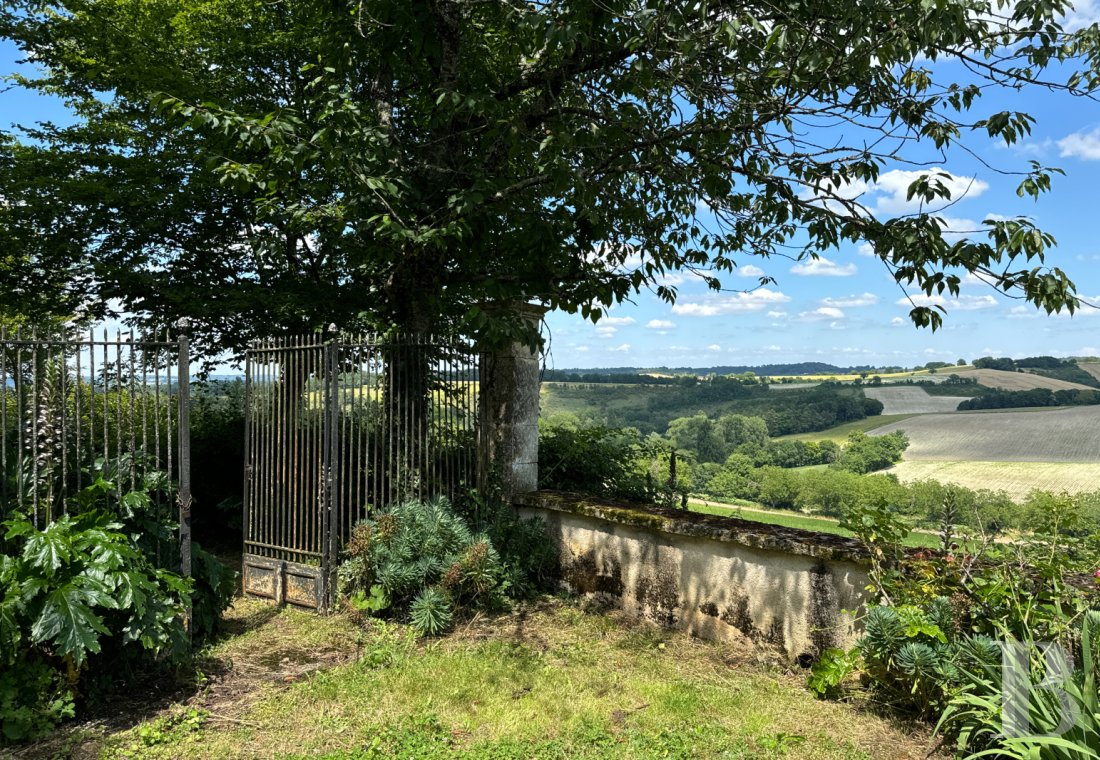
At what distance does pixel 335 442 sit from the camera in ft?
20.9

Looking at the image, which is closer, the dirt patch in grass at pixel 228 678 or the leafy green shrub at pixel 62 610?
the leafy green shrub at pixel 62 610

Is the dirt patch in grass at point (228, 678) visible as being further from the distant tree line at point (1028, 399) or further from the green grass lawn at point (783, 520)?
the distant tree line at point (1028, 399)

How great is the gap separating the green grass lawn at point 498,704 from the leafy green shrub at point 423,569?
0.26 metres

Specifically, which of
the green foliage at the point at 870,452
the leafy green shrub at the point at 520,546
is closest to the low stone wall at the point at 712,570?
the leafy green shrub at the point at 520,546

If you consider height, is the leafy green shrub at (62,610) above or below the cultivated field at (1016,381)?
below

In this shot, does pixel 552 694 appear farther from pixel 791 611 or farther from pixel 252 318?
pixel 252 318

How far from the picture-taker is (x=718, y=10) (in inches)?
218

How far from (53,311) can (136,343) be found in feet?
20.8

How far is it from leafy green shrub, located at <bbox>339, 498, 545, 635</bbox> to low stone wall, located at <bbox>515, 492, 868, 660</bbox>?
2.45ft

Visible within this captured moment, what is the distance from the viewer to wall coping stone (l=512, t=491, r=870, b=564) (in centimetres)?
486

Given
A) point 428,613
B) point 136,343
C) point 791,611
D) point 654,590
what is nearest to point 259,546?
point 428,613

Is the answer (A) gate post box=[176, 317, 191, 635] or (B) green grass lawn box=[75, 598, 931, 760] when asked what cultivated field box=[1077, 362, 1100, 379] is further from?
(A) gate post box=[176, 317, 191, 635]

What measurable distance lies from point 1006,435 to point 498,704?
117 feet

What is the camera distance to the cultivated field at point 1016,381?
3919 centimetres
